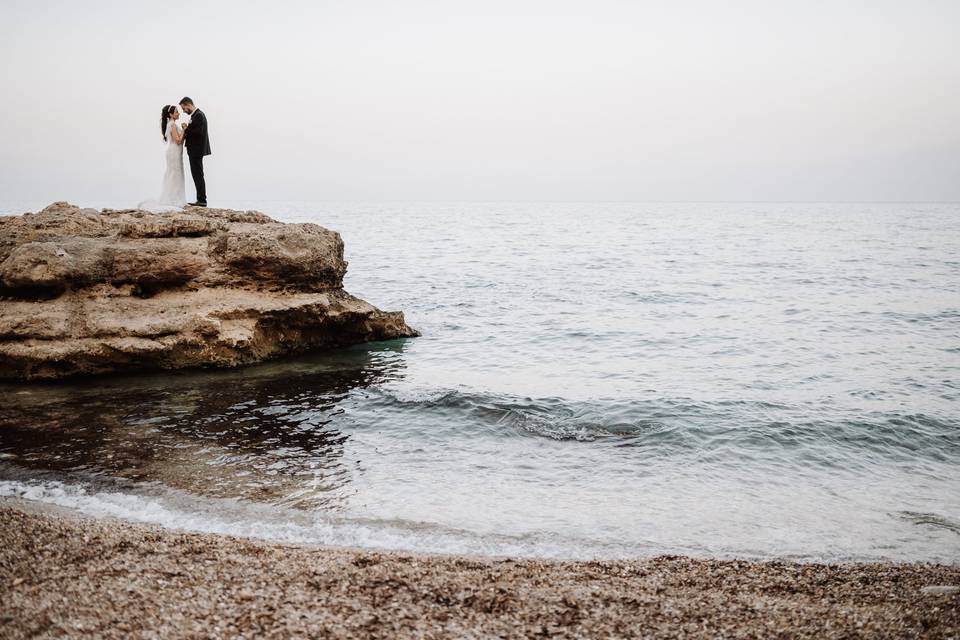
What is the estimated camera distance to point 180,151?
1627cm

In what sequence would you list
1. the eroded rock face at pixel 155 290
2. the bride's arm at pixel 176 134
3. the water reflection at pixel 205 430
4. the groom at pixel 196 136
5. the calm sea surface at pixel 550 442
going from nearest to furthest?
the calm sea surface at pixel 550 442, the water reflection at pixel 205 430, the eroded rock face at pixel 155 290, the groom at pixel 196 136, the bride's arm at pixel 176 134

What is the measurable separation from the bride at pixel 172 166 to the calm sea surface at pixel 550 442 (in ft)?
19.5

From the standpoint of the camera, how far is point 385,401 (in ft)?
37.8

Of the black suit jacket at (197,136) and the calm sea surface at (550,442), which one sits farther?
the black suit jacket at (197,136)

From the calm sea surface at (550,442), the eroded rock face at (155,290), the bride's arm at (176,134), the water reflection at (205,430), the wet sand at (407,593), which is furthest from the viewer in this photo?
the bride's arm at (176,134)

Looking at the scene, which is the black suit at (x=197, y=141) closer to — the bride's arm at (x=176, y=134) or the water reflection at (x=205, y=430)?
the bride's arm at (x=176, y=134)

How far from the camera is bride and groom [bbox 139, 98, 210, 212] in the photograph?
15711 mm

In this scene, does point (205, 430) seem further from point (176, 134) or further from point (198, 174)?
point (176, 134)

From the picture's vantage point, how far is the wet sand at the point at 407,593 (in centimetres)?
445

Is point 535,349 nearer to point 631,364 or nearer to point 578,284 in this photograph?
point 631,364

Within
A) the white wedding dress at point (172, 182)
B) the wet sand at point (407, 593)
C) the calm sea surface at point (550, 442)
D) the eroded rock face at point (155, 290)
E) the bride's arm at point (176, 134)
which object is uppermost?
the bride's arm at point (176, 134)

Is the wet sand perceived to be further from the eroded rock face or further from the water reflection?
the eroded rock face

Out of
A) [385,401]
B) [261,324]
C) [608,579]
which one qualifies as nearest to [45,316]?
[261,324]

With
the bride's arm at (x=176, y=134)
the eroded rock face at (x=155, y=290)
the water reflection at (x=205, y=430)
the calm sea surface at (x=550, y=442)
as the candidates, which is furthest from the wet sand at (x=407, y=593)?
the bride's arm at (x=176, y=134)
